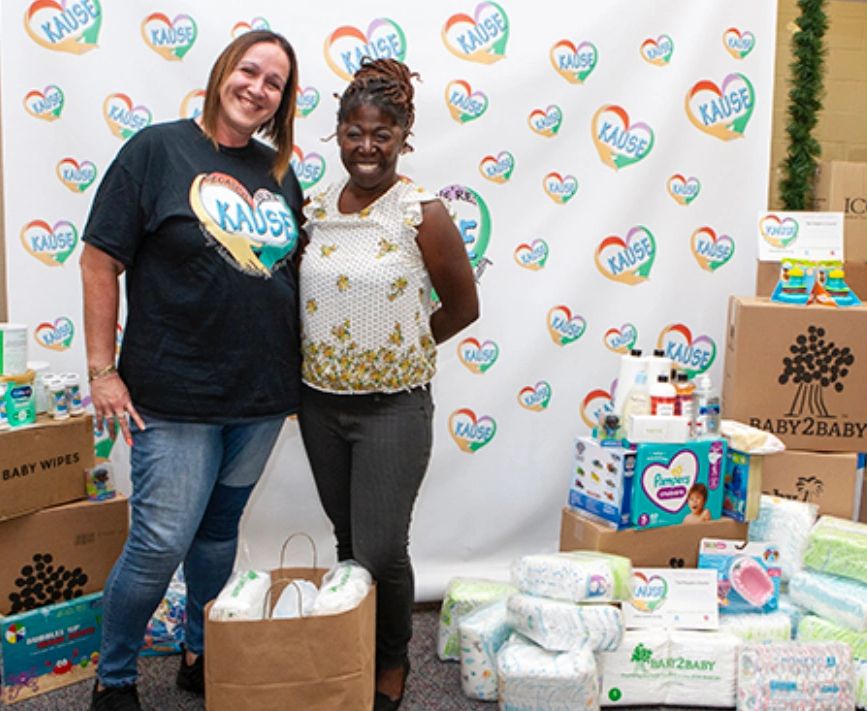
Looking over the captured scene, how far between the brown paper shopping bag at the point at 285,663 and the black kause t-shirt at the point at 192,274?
42 centimetres

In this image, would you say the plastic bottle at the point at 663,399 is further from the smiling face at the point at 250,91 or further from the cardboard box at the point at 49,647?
the cardboard box at the point at 49,647

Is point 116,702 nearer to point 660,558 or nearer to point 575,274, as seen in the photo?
point 660,558

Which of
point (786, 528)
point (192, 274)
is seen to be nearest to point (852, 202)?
point (786, 528)

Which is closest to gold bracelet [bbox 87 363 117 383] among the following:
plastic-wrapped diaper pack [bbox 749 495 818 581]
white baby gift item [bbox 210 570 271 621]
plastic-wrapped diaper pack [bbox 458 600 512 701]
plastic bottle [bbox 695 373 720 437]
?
white baby gift item [bbox 210 570 271 621]

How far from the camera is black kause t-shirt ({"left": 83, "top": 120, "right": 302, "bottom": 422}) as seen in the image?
1.74 m

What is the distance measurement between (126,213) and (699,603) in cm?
160

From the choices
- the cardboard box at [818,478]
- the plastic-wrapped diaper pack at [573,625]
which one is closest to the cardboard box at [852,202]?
the cardboard box at [818,478]

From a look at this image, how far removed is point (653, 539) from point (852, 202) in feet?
4.22

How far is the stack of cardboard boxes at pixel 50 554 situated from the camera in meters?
2.07

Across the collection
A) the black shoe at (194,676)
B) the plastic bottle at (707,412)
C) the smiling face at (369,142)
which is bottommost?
the black shoe at (194,676)

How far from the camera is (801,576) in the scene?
7.57 feet

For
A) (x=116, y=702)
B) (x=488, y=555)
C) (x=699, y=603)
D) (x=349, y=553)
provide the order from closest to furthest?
1. (x=116, y=702)
2. (x=349, y=553)
3. (x=699, y=603)
4. (x=488, y=555)

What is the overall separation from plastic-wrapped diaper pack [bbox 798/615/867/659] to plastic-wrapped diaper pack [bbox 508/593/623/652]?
527 millimetres

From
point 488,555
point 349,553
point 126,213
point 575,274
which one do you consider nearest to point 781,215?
point 575,274
